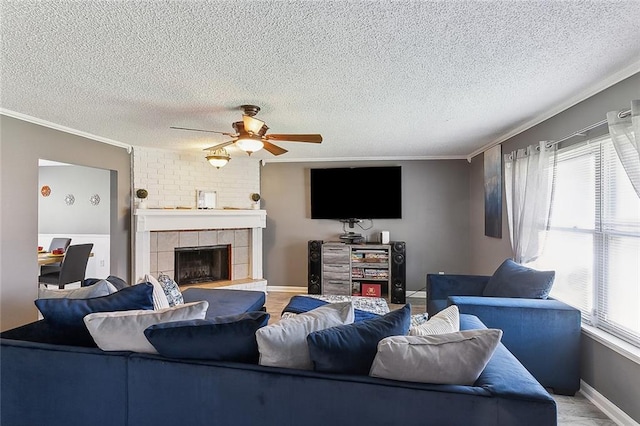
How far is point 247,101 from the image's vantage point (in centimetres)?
276

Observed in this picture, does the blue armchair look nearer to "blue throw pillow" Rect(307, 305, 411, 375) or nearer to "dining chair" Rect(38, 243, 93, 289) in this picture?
"blue throw pillow" Rect(307, 305, 411, 375)

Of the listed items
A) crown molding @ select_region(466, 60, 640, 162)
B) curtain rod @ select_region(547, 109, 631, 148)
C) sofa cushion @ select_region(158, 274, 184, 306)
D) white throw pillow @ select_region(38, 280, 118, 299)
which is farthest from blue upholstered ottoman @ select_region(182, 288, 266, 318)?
crown molding @ select_region(466, 60, 640, 162)

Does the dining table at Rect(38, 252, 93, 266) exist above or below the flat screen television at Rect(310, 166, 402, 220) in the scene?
below

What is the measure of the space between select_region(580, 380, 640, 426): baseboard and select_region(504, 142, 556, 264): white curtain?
1170 mm

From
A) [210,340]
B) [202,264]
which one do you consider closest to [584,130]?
[210,340]

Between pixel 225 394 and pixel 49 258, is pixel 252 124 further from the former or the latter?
pixel 49 258

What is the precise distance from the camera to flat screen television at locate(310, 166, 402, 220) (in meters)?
5.44

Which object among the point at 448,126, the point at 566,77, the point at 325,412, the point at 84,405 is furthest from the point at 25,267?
the point at 566,77

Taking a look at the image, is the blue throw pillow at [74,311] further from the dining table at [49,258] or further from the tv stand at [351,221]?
the tv stand at [351,221]

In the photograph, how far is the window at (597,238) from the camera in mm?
2230

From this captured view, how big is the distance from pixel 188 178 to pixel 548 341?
493cm

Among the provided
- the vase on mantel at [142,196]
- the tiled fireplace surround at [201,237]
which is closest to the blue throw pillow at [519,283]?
the tiled fireplace surround at [201,237]

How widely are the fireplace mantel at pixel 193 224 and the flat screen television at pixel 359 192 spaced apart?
1.10 meters

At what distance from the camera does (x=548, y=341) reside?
2453 mm
